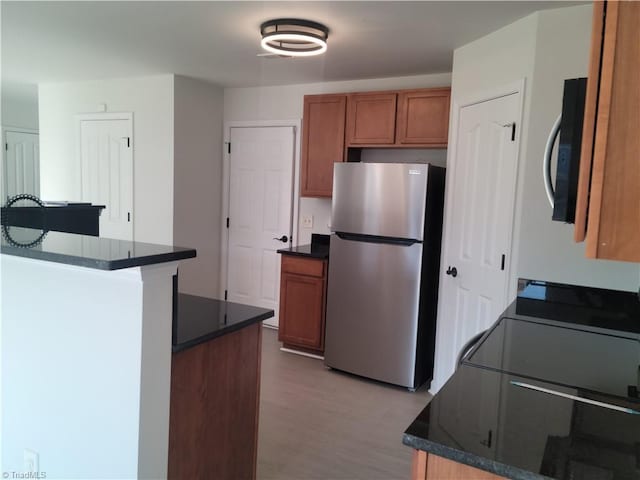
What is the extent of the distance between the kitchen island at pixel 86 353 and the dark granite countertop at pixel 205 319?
0.13 meters

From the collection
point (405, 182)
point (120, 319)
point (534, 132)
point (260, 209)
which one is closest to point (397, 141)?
point (405, 182)

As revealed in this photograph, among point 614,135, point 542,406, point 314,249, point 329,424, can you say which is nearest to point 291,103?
point 314,249

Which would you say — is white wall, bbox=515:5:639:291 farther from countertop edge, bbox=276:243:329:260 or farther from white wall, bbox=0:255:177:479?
white wall, bbox=0:255:177:479

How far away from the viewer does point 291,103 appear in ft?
15.1

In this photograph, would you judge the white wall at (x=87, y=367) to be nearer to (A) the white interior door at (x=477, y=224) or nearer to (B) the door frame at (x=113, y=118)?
(A) the white interior door at (x=477, y=224)

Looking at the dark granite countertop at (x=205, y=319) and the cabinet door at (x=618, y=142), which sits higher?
the cabinet door at (x=618, y=142)

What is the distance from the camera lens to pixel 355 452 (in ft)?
8.64

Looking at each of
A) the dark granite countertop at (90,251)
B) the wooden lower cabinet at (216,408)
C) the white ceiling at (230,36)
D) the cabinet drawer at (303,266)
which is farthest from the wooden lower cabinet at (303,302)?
the dark granite countertop at (90,251)

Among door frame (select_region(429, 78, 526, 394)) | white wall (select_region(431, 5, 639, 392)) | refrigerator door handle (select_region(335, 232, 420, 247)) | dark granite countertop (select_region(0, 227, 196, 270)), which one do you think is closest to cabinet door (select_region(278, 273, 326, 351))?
refrigerator door handle (select_region(335, 232, 420, 247))

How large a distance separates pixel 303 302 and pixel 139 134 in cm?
226

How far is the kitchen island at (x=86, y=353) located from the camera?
4.86 ft

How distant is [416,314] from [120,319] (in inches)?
91.0

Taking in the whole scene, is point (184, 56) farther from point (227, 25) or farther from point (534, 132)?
point (534, 132)

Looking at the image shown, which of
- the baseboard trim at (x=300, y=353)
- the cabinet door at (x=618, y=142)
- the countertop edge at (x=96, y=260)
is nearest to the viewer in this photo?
the cabinet door at (x=618, y=142)
